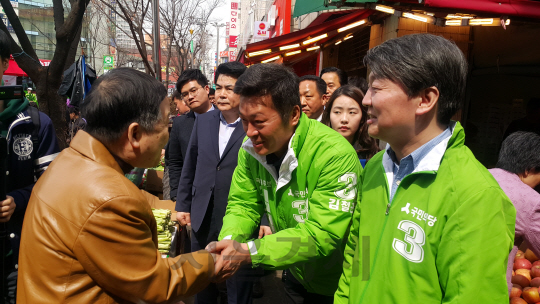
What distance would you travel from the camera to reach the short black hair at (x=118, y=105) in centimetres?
142

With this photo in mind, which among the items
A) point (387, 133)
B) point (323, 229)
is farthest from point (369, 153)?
point (387, 133)

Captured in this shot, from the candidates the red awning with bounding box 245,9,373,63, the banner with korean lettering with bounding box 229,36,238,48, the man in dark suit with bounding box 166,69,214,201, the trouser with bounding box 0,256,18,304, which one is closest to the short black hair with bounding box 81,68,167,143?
the trouser with bounding box 0,256,18,304

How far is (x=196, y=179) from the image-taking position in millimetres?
3404

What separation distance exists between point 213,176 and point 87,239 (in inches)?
80.2

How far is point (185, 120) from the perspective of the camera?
4320 mm

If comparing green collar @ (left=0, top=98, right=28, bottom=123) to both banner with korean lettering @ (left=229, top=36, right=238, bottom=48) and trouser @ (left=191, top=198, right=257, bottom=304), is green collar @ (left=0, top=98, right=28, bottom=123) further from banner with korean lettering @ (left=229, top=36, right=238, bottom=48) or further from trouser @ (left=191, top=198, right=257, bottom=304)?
banner with korean lettering @ (left=229, top=36, right=238, bottom=48)

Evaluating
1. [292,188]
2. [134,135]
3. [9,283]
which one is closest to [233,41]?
[9,283]

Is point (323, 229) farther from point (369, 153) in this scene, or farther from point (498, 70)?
point (498, 70)

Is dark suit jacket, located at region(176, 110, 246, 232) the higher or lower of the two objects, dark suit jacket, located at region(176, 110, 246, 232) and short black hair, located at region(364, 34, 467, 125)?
the lower

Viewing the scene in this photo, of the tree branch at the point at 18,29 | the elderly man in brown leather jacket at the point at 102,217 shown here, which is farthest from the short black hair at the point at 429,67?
the tree branch at the point at 18,29

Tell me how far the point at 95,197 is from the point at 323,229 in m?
1.10

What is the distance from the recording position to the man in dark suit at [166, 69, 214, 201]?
4.24 metres

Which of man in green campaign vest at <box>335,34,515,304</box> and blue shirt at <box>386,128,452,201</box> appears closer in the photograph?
man in green campaign vest at <box>335,34,515,304</box>

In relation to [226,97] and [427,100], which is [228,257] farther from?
[226,97]
